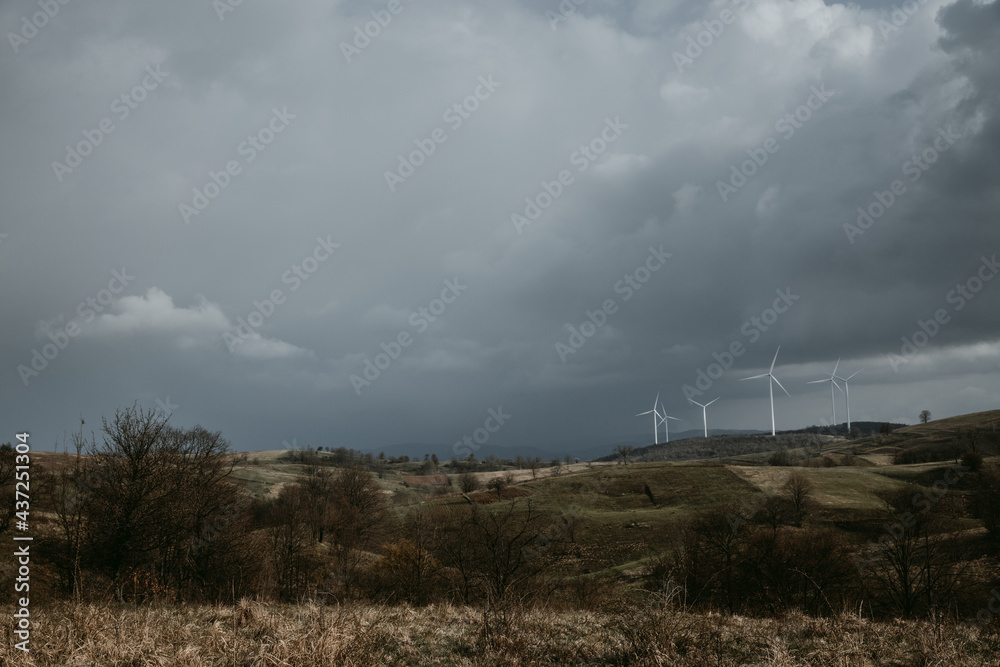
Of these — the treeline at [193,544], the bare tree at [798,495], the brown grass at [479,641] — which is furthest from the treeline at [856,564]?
the brown grass at [479,641]

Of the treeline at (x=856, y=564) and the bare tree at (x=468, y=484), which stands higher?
the treeline at (x=856, y=564)

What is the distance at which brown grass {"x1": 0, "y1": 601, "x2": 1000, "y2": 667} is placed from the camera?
6793mm

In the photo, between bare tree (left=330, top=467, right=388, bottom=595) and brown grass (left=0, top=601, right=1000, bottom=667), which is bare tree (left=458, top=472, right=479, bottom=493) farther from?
brown grass (left=0, top=601, right=1000, bottom=667)

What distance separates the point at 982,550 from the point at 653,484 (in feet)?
194

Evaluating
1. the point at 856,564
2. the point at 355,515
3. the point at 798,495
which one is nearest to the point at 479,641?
the point at 856,564

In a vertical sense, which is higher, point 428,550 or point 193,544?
point 193,544

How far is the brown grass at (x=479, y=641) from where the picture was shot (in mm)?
6793

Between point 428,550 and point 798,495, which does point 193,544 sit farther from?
point 798,495

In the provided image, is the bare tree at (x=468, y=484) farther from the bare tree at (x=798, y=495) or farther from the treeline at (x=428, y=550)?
the bare tree at (x=798, y=495)

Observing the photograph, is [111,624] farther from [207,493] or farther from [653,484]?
[653,484]

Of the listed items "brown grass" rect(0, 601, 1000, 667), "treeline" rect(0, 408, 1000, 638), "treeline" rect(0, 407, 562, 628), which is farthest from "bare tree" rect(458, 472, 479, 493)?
"brown grass" rect(0, 601, 1000, 667)

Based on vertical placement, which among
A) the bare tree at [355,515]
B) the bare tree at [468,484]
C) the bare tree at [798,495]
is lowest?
the bare tree at [468,484]

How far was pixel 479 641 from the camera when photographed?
800 centimetres

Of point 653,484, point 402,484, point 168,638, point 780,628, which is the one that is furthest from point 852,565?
point 402,484
